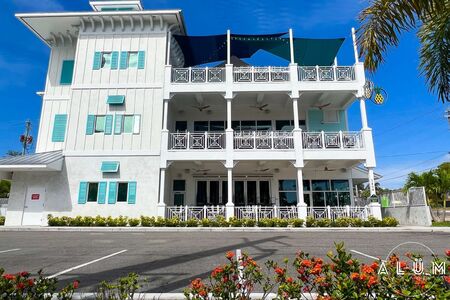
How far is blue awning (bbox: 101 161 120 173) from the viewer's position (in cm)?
1708

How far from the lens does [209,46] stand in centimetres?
1856

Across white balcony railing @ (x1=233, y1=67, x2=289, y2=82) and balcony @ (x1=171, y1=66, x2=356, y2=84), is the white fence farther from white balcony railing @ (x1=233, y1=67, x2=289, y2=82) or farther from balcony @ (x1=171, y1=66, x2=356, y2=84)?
white balcony railing @ (x1=233, y1=67, x2=289, y2=82)

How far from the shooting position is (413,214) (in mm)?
16812

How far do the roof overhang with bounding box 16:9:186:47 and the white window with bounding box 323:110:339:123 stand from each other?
454 inches

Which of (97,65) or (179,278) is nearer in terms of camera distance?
(179,278)

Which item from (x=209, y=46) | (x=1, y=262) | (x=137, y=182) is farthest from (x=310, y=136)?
(x=1, y=262)

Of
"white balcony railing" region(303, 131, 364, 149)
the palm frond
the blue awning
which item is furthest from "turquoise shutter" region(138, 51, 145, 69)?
the palm frond

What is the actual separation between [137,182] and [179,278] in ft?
42.1

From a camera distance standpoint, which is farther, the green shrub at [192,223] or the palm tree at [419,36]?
the green shrub at [192,223]

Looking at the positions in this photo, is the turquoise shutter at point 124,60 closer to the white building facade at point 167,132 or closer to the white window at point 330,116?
the white building facade at point 167,132

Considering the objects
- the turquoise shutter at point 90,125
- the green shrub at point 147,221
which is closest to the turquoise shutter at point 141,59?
the turquoise shutter at point 90,125

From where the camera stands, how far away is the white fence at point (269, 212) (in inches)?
637

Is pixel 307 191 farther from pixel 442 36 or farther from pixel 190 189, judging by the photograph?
pixel 442 36

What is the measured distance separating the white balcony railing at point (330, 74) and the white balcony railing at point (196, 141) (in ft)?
20.6
